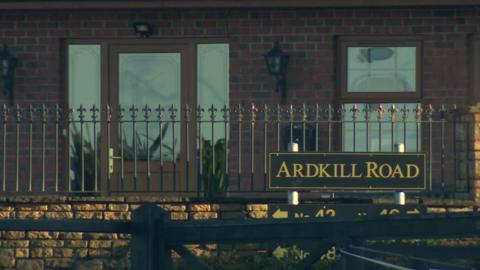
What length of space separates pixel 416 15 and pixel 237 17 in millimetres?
2214

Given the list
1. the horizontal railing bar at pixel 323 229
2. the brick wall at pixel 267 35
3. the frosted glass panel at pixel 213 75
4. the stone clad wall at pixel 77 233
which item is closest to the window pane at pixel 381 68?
the brick wall at pixel 267 35

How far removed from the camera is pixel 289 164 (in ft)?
35.2

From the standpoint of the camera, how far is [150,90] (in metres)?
13.4

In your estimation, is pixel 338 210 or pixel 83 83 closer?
pixel 338 210

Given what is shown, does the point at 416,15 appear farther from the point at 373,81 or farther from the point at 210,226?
the point at 210,226

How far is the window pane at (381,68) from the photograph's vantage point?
1313cm

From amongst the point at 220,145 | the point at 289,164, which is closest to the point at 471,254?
the point at 289,164

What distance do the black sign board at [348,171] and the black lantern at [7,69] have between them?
4.07 metres

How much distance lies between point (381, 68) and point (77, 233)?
4566 millimetres

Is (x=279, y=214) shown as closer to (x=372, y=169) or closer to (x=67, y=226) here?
(x=372, y=169)

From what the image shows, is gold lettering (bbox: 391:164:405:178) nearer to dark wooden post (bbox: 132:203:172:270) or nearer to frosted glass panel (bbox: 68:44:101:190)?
frosted glass panel (bbox: 68:44:101:190)

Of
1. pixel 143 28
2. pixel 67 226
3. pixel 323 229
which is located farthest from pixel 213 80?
pixel 323 229

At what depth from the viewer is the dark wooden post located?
4910 mm

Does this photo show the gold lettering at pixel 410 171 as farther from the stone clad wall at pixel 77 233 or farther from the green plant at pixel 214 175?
the green plant at pixel 214 175
